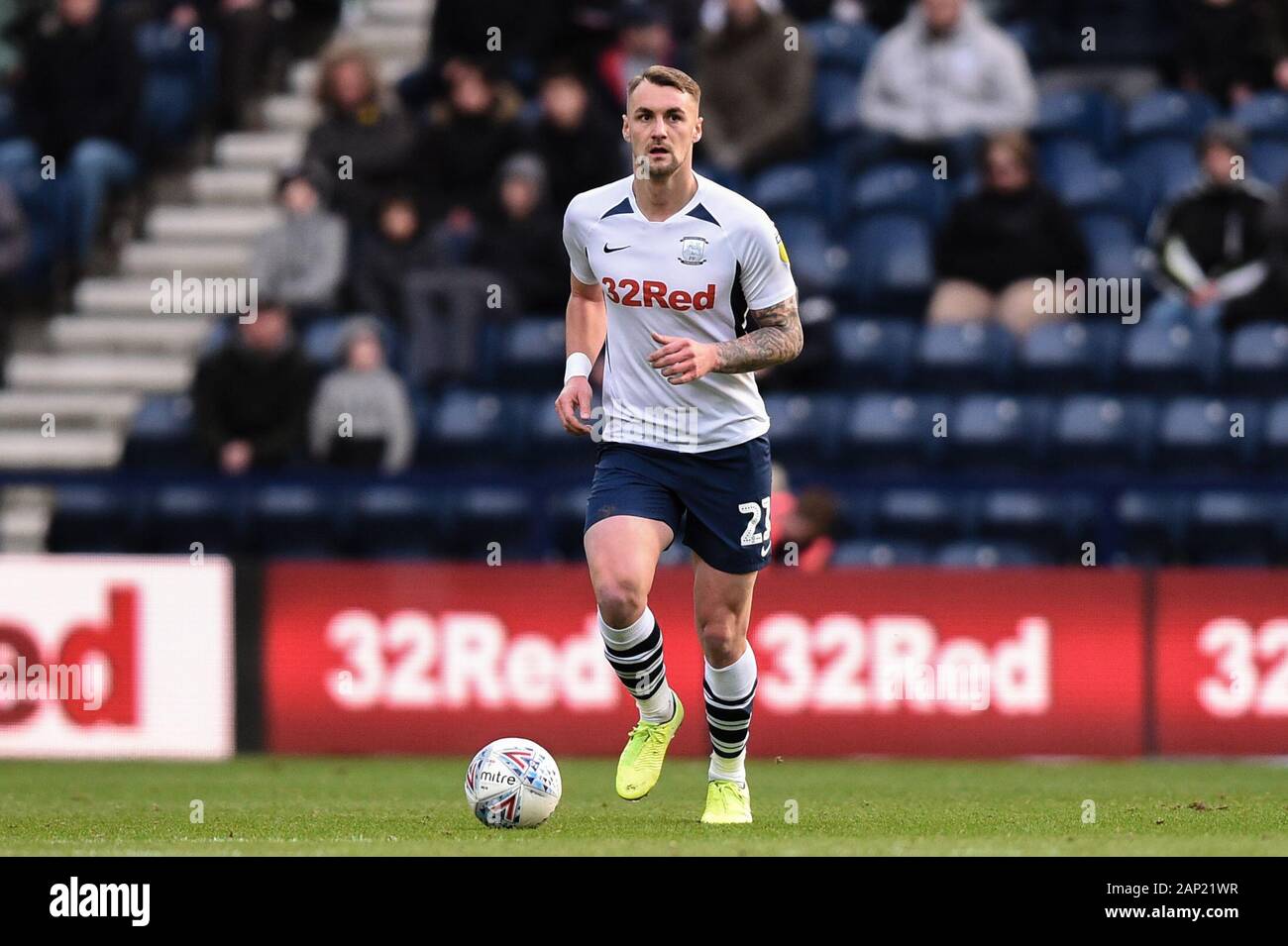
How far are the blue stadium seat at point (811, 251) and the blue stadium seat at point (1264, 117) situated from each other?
9.16ft

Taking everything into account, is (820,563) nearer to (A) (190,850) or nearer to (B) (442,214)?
(B) (442,214)

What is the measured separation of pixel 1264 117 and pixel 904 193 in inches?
94.8

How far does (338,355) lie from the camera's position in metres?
14.2

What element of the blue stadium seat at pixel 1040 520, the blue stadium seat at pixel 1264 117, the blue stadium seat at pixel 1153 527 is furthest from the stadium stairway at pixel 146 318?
the blue stadium seat at pixel 1153 527

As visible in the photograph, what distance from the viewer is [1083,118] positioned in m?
15.4

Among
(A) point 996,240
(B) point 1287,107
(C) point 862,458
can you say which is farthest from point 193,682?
(B) point 1287,107

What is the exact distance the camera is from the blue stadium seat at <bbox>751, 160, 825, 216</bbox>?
14.8 meters

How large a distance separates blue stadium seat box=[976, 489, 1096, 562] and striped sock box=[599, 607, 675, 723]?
5.05m

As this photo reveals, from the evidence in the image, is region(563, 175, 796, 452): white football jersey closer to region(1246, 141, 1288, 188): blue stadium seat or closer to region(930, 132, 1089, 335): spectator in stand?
region(930, 132, 1089, 335): spectator in stand

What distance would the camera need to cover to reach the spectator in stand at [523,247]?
46.7 ft

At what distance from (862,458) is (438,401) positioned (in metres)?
2.63

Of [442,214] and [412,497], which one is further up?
[442,214]

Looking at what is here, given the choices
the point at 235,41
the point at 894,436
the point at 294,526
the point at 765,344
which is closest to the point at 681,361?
the point at 765,344

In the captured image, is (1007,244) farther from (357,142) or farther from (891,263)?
(357,142)
